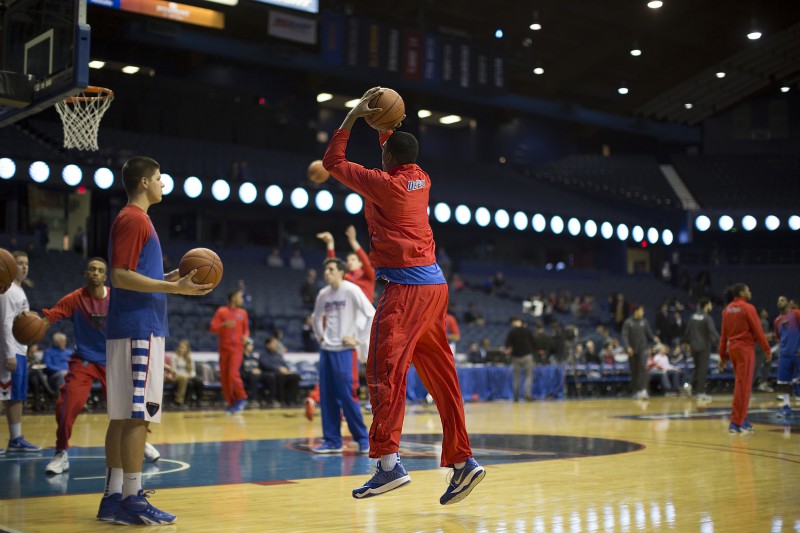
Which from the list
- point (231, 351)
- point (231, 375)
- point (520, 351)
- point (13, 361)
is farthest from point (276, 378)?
point (13, 361)

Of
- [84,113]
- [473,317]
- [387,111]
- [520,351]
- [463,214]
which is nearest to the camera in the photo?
[387,111]

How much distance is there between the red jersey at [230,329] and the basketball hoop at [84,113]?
392 cm

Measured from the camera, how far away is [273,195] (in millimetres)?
25188

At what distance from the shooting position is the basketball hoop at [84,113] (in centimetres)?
1189

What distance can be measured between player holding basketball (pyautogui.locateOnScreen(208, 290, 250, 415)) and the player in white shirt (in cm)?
631

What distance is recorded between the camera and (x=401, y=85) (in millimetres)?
29500

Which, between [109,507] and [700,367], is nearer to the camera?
[109,507]

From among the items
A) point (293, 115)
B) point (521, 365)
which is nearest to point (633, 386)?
point (521, 365)

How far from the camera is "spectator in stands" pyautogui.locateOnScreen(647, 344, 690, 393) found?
22250 millimetres

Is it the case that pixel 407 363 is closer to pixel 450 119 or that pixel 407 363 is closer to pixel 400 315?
pixel 400 315

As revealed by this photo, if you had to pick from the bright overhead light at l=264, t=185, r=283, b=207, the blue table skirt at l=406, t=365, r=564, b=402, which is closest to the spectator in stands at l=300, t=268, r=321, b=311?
the bright overhead light at l=264, t=185, r=283, b=207

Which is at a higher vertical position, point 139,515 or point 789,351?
point 789,351

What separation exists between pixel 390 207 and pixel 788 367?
10.9m

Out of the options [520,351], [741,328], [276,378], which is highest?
[741,328]
